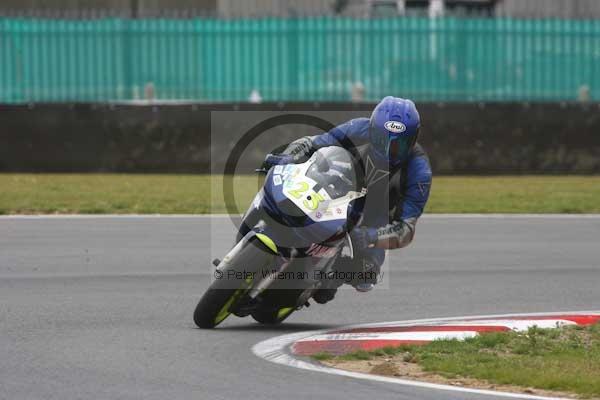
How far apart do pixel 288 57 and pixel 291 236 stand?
508 inches

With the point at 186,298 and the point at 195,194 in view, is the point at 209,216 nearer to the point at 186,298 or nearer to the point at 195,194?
the point at 195,194

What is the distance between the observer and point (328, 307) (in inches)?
357

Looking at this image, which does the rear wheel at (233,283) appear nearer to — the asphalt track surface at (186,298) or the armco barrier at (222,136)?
the asphalt track surface at (186,298)

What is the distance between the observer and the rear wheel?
7570 mm

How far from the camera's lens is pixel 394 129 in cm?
752

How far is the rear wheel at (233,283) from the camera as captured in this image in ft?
24.8

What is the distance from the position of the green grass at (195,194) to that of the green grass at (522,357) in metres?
7.32

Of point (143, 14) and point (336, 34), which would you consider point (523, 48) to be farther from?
point (143, 14)

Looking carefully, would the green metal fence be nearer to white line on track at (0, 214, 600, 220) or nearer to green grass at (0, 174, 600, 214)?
green grass at (0, 174, 600, 214)

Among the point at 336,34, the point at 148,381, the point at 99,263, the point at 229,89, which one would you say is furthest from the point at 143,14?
the point at 148,381

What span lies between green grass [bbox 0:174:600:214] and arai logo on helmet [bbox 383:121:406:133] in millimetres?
7092

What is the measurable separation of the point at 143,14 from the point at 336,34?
315 centimetres

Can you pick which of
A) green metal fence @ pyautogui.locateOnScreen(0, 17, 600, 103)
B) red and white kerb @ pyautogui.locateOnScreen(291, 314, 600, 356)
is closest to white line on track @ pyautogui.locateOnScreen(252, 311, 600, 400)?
red and white kerb @ pyautogui.locateOnScreen(291, 314, 600, 356)

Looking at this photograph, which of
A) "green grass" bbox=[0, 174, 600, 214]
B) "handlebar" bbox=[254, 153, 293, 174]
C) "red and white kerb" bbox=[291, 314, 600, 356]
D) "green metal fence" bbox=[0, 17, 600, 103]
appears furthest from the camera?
"green metal fence" bbox=[0, 17, 600, 103]
